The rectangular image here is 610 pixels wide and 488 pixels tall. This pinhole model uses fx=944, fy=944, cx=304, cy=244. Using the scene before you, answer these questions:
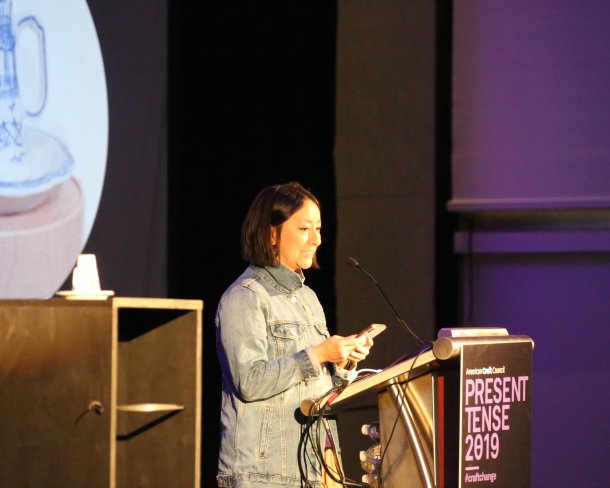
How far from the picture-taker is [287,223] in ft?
9.23

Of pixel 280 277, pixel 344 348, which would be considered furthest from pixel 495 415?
pixel 280 277

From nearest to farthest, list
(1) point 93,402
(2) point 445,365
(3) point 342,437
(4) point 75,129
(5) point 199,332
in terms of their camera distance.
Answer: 1. (2) point 445,365
2. (1) point 93,402
3. (5) point 199,332
4. (4) point 75,129
5. (3) point 342,437

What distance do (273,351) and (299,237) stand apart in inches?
13.9

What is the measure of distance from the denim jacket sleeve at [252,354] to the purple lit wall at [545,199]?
7.41ft

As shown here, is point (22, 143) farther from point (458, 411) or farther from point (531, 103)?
point (458, 411)

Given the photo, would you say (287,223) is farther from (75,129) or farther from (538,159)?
(538,159)

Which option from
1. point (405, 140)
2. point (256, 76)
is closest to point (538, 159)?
point (405, 140)

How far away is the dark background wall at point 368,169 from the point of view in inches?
180

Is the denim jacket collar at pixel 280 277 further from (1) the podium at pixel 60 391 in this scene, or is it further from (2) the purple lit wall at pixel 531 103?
(2) the purple lit wall at pixel 531 103

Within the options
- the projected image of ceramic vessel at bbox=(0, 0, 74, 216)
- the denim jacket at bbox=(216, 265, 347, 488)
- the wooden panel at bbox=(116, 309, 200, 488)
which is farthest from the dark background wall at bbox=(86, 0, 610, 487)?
the denim jacket at bbox=(216, 265, 347, 488)

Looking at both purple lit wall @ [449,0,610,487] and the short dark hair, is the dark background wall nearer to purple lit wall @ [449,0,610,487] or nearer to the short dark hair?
purple lit wall @ [449,0,610,487]

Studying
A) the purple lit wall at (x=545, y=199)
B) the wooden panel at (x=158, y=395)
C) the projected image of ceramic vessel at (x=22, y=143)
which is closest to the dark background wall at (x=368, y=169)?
the purple lit wall at (x=545, y=199)

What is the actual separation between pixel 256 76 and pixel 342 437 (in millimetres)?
1823

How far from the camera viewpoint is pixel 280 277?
2801 mm
